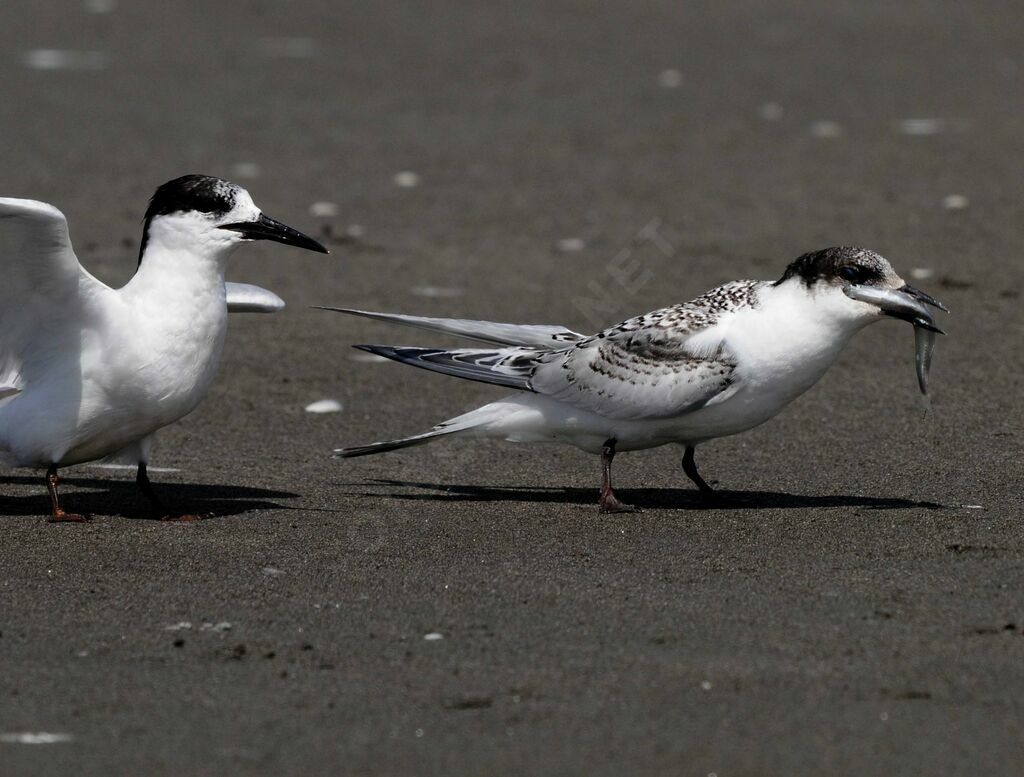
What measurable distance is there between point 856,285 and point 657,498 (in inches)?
42.6

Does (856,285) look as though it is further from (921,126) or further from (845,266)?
(921,126)

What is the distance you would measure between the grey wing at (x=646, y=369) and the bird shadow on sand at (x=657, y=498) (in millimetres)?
360

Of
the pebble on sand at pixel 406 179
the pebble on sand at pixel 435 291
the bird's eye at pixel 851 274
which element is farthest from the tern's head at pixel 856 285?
the pebble on sand at pixel 406 179

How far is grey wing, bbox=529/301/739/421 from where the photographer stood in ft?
18.6

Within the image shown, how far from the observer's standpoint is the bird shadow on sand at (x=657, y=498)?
5816mm

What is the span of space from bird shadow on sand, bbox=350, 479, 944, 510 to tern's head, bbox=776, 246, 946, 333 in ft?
2.16

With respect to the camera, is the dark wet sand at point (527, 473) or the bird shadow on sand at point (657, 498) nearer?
the dark wet sand at point (527, 473)

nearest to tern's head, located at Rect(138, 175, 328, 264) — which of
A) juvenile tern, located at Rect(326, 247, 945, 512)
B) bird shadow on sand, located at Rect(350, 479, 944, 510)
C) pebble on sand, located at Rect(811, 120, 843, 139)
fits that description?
juvenile tern, located at Rect(326, 247, 945, 512)

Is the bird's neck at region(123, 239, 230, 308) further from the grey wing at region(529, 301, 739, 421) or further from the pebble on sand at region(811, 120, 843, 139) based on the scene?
the pebble on sand at region(811, 120, 843, 139)

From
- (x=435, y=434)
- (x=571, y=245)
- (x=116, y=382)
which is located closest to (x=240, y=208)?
(x=116, y=382)

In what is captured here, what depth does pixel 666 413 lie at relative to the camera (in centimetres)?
573

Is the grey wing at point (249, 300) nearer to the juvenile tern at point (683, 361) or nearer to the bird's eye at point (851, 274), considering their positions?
the juvenile tern at point (683, 361)

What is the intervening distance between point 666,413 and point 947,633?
Answer: 1.53 metres

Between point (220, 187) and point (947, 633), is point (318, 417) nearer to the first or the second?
point (220, 187)
